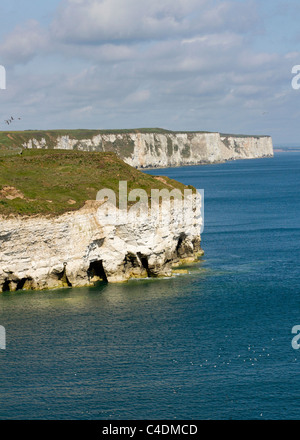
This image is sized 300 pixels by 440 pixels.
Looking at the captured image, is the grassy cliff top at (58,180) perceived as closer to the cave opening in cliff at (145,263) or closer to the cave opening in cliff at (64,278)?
the cave opening in cliff at (64,278)

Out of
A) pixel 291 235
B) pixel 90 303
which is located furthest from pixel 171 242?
pixel 291 235

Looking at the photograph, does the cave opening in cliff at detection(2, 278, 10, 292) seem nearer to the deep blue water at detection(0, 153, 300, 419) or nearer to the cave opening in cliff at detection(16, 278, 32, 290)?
the cave opening in cliff at detection(16, 278, 32, 290)

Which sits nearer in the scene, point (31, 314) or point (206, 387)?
point (206, 387)

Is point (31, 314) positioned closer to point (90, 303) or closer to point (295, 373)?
point (90, 303)

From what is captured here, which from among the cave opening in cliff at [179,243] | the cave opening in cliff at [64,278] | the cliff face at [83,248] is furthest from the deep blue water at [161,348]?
the cave opening in cliff at [179,243]

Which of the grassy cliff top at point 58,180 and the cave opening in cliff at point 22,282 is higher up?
the grassy cliff top at point 58,180

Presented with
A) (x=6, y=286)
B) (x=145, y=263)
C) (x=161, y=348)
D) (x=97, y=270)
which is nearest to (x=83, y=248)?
(x=97, y=270)
